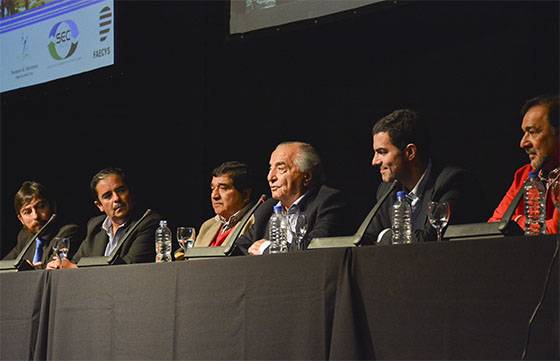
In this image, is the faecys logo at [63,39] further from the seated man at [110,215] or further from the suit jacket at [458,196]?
the suit jacket at [458,196]

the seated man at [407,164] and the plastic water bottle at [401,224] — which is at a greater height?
the seated man at [407,164]

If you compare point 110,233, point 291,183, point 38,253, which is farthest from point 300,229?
point 38,253

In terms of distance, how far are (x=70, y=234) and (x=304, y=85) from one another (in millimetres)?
1475

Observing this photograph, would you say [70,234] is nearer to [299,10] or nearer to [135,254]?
[135,254]

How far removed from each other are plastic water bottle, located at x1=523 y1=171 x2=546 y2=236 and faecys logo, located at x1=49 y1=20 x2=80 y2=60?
11.5 ft

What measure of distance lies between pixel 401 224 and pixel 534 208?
419mm

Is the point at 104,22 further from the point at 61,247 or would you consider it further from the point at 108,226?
the point at 61,247

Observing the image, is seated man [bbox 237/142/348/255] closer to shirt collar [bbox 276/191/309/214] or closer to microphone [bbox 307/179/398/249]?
shirt collar [bbox 276/191/309/214]

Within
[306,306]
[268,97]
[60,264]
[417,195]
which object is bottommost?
[306,306]

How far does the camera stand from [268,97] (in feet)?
16.6

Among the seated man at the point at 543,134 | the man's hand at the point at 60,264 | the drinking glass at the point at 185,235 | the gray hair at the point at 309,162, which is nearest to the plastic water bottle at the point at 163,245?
the drinking glass at the point at 185,235

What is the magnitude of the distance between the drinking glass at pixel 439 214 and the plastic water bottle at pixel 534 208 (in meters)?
0.22

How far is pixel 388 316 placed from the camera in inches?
89.2

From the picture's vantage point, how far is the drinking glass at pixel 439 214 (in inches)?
100
